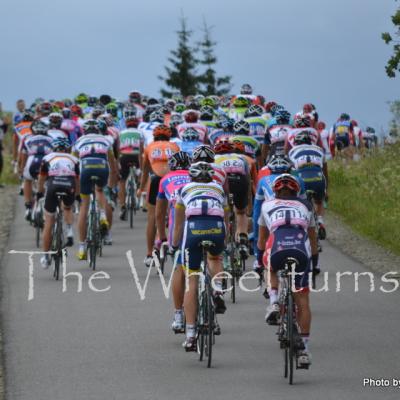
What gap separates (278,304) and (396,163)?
57.3 feet

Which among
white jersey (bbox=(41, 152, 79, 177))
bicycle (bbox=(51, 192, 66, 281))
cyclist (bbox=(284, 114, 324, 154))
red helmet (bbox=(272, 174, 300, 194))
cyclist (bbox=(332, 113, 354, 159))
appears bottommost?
bicycle (bbox=(51, 192, 66, 281))

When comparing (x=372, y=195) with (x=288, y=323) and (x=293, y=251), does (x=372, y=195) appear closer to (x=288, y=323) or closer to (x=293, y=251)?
(x=293, y=251)

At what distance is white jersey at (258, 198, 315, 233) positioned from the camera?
13047 millimetres

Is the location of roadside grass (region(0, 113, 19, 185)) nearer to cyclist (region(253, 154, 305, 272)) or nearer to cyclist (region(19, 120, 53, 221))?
cyclist (region(19, 120, 53, 221))

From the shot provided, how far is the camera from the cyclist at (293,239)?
12.9 m

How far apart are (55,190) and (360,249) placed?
17.8ft

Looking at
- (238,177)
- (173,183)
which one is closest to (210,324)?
(173,183)

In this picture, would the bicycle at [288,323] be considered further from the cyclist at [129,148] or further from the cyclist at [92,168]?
the cyclist at [129,148]

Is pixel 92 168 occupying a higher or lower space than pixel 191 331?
higher

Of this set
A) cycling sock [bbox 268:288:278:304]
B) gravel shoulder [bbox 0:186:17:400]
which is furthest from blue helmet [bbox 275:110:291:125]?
cycling sock [bbox 268:288:278:304]

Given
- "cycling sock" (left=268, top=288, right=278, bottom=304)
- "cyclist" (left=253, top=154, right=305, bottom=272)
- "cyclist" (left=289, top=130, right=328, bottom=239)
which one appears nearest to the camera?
"cycling sock" (left=268, top=288, right=278, bottom=304)

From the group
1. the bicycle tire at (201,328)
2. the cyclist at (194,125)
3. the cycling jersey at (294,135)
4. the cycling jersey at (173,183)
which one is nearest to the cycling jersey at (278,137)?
the cyclist at (194,125)

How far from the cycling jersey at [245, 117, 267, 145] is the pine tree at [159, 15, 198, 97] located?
56453 mm

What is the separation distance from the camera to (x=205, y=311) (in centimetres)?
1348
